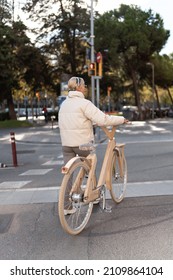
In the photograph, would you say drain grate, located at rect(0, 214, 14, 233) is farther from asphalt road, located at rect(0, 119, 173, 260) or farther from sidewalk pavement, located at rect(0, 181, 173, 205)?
→ sidewalk pavement, located at rect(0, 181, 173, 205)

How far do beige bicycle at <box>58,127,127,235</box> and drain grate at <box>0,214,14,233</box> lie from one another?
3.10ft

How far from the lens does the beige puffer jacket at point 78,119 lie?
491 cm

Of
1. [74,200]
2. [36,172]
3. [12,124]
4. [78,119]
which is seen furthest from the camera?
[12,124]

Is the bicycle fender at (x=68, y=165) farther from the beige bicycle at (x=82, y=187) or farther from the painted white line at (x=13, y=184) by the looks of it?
the painted white line at (x=13, y=184)

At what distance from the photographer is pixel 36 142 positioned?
19375mm

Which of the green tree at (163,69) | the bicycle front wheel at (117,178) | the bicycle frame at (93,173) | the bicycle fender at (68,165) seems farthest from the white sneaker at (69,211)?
the green tree at (163,69)

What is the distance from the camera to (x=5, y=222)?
535 centimetres

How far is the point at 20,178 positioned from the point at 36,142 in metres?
10.4

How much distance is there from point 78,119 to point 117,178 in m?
1.46

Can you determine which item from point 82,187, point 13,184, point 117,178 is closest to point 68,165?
point 82,187

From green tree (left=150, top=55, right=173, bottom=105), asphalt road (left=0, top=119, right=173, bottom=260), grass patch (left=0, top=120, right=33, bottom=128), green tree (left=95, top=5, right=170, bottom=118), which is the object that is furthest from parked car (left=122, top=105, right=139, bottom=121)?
asphalt road (left=0, top=119, right=173, bottom=260)

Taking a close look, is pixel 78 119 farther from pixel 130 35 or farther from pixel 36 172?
pixel 130 35

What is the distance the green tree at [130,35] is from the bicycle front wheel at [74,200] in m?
34.5
